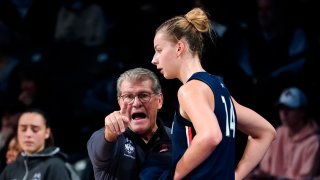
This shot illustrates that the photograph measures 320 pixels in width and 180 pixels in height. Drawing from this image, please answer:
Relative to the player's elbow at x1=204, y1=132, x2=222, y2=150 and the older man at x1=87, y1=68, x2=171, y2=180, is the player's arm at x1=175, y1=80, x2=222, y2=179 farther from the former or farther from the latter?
the older man at x1=87, y1=68, x2=171, y2=180

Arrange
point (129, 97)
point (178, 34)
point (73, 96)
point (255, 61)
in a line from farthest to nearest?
point (73, 96)
point (255, 61)
point (129, 97)
point (178, 34)

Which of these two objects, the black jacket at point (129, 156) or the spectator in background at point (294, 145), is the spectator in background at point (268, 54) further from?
the black jacket at point (129, 156)

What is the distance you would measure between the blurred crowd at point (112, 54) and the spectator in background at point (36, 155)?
113 cm

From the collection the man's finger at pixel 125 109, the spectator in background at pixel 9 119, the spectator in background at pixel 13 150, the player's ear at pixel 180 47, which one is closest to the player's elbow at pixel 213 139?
the player's ear at pixel 180 47

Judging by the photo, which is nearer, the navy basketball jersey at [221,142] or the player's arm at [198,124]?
the player's arm at [198,124]

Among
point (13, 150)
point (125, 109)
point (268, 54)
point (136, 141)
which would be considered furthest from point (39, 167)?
point (268, 54)

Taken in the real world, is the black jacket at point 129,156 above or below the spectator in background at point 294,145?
above

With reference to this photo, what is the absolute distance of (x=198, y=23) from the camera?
171 inches

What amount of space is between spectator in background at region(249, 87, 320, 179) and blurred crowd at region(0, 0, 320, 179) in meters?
0.27

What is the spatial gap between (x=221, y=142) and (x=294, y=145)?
334 centimetres

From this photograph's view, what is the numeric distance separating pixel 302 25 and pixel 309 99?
850mm

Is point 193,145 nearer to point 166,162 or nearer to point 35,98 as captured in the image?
point 166,162

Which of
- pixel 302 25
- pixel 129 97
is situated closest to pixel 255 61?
pixel 302 25

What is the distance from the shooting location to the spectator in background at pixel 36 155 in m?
6.11
